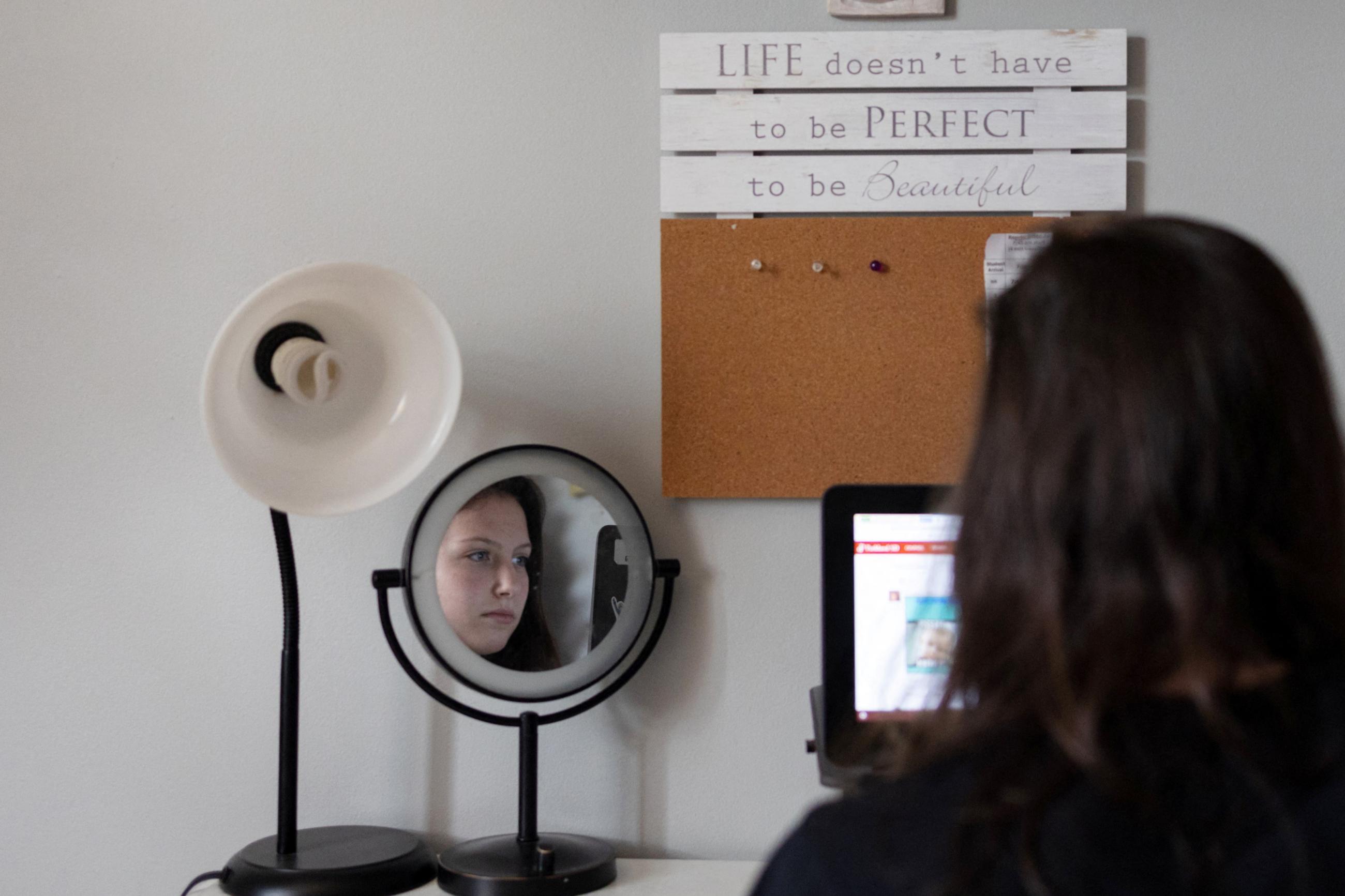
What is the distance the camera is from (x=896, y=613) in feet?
3.78

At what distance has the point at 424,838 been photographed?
53.6 inches

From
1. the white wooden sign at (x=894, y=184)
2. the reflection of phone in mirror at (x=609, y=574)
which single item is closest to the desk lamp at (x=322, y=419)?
the reflection of phone in mirror at (x=609, y=574)

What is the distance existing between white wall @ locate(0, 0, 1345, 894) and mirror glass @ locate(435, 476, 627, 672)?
11cm

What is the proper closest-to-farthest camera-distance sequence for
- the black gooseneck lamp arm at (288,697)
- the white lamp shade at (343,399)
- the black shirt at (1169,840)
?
the black shirt at (1169,840), the white lamp shade at (343,399), the black gooseneck lamp arm at (288,697)

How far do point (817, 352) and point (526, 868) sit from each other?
2.19ft

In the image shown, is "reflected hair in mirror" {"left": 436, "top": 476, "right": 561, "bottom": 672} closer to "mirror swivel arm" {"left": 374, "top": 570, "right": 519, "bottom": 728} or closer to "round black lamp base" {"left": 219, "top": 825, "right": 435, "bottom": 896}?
"mirror swivel arm" {"left": 374, "top": 570, "right": 519, "bottom": 728}

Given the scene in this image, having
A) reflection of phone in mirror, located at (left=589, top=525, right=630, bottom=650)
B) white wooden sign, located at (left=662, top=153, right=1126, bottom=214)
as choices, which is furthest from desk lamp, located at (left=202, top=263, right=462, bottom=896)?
white wooden sign, located at (left=662, top=153, right=1126, bottom=214)

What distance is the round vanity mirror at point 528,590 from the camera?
4.04 ft

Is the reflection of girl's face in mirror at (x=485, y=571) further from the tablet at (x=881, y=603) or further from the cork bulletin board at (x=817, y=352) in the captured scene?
the tablet at (x=881, y=603)

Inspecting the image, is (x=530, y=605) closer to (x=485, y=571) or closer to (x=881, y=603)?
(x=485, y=571)

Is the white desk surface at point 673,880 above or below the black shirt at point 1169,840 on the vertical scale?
below

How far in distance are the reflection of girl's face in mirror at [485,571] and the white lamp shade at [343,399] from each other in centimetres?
11

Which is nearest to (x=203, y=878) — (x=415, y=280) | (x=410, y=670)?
(x=410, y=670)

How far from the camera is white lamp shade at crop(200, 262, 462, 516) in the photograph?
110 cm
